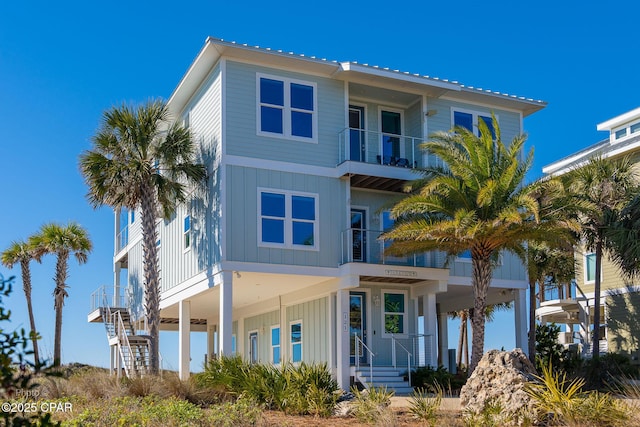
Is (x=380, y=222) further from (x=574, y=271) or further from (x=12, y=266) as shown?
(x=12, y=266)

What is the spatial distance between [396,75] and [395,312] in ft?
→ 25.9

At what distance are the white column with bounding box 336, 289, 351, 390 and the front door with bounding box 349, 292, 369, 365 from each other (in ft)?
5.17

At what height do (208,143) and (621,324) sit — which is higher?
(208,143)

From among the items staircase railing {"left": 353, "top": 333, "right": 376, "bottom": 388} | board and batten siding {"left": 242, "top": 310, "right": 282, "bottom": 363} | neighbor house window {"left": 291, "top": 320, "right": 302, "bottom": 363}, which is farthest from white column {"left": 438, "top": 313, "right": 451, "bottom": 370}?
board and batten siding {"left": 242, "top": 310, "right": 282, "bottom": 363}

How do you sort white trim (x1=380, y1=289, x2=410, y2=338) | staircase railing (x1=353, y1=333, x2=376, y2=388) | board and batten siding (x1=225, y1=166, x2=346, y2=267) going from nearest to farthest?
board and batten siding (x1=225, y1=166, x2=346, y2=267), staircase railing (x1=353, y1=333, x2=376, y2=388), white trim (x1=380, y1=289, x2=410, y2=338)

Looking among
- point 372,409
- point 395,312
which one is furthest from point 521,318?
point 372,409

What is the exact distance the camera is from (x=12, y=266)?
4053cm

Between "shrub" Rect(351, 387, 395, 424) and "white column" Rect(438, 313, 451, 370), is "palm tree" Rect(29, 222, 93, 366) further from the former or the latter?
"shrub" Rect(351, 387, 395, 424)

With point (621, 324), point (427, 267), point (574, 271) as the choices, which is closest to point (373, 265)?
point (427, 267)

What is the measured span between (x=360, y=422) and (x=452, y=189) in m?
9.42

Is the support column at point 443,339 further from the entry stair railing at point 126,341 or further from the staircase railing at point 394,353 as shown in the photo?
the entry stair railing at point 126,341

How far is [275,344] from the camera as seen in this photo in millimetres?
30172

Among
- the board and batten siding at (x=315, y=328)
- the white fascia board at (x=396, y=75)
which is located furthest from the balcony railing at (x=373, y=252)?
the white fascia board at (x=396, y=75)

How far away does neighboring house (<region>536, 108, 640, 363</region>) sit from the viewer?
1281 inches
